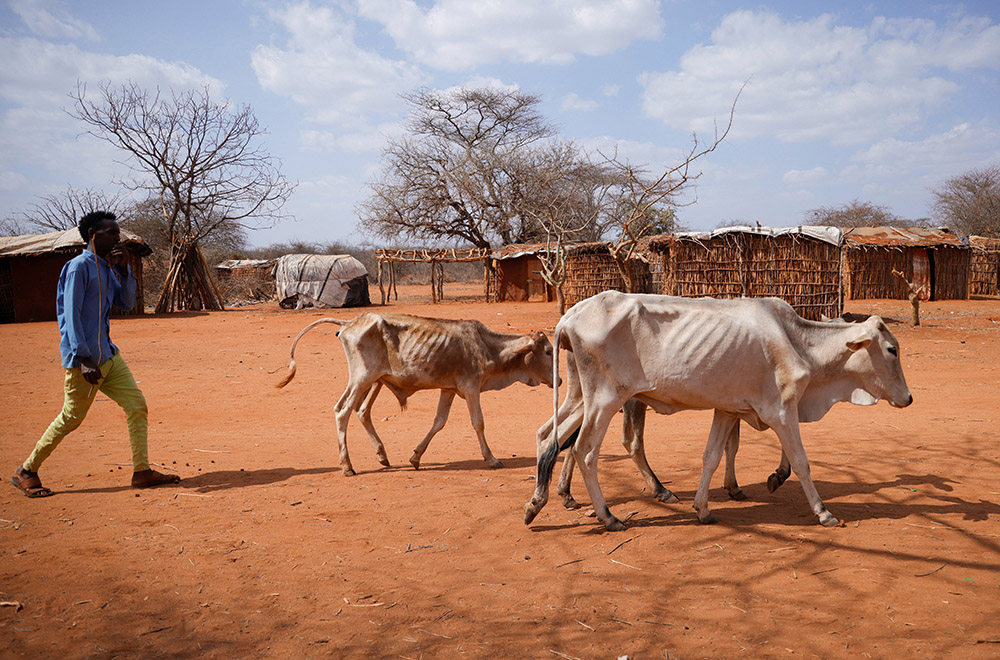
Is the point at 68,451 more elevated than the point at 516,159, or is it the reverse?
the point at 516,159

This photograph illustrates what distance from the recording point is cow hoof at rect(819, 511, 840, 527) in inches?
167

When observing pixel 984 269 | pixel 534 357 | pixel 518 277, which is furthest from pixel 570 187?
pixel 534 357

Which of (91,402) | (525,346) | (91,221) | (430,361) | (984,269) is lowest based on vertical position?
(91,402)

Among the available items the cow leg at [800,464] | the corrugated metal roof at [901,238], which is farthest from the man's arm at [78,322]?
the corrugated metal roof at [901,238]

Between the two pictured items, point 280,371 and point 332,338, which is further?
point 332,338

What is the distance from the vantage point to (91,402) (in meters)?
5.00

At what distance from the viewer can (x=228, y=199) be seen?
25906mm

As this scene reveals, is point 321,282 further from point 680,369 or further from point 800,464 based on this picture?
point 800,464

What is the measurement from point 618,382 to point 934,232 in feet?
81.7

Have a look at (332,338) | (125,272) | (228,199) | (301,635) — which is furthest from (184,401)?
(228,199)

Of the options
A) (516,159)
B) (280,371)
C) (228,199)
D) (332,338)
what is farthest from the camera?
(516,159)

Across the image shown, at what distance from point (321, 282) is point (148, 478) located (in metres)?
20.0

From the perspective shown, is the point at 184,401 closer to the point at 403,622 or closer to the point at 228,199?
the point at 403,622

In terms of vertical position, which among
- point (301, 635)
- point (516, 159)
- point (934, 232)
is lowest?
point (301, 635)
